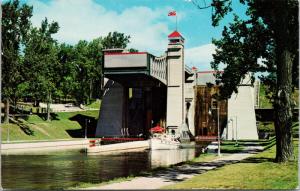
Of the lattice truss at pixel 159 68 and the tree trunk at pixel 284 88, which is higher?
the lattice truss at pixel 159 68

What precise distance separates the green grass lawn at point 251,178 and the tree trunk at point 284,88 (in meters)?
A: 1.18

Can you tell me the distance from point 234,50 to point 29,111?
222ft

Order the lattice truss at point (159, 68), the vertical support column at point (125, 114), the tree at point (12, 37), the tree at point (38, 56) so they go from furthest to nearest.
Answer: the vertical support column at point (125, 114), the lattice truss at point (159, 68), the tree at point (38, 56), the tree at point (12, 37)

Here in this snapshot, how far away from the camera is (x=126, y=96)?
9694 centimetres

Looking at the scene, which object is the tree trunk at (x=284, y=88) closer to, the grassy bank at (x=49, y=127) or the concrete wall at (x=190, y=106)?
the grassy bank at (x=49, y=127)

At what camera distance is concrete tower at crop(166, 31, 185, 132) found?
302 ft

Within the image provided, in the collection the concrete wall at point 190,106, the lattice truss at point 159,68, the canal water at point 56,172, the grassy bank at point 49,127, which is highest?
the lattice truss at point 159,68

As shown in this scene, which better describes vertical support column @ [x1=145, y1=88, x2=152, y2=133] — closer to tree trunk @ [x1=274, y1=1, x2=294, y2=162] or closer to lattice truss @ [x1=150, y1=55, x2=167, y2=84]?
lattice truss @ [x1=150, y1=55, x2=167, y2=84]

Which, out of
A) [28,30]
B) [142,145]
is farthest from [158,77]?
[28,30]

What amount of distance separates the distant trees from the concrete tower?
2596 centimetres

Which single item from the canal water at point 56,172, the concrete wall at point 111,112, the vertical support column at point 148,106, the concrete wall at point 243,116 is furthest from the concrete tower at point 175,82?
the canal water at point 56,172

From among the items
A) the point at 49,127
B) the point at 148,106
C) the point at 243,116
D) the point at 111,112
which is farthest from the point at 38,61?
the point at 243,116

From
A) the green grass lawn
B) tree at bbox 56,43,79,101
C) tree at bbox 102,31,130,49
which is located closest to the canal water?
the green grass lawn

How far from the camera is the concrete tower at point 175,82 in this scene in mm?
92125
